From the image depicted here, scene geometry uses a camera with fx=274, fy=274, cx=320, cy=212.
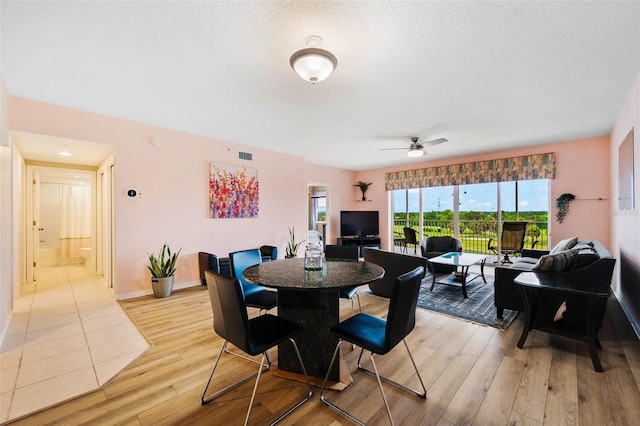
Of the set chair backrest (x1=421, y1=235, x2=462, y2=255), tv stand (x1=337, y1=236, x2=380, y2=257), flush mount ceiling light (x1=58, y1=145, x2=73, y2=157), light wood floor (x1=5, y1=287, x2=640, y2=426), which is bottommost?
light wood floor (x1=5, y1=287, x2=640, y2=426)

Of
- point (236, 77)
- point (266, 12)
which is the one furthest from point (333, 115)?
point (266, 12)

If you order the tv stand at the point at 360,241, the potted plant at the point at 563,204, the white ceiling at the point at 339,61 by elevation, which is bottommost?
the tv stand at the point at 360,241

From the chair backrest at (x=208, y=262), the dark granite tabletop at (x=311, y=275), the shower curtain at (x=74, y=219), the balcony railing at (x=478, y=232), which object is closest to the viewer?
the dark granite tabletop at (x=311, y=275)

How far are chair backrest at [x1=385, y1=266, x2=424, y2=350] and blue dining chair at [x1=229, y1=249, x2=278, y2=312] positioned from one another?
1.07 m

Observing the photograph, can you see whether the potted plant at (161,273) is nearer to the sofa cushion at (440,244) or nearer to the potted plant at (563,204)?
the sofa cushion at (440,244)

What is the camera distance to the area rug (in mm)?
3059

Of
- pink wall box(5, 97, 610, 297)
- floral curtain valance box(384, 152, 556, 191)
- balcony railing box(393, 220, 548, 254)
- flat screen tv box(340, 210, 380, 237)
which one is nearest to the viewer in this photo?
pink wall box(5, 97, 610, 297)

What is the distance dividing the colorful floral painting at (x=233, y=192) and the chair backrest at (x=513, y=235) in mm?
5002

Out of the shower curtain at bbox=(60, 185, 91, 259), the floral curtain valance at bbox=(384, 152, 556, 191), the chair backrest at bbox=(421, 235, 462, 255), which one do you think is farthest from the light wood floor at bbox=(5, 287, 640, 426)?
the shower curtain at bbox=(60, 185, 91, 259)

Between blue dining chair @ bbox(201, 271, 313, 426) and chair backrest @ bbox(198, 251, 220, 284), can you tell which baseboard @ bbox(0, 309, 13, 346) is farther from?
blue dining chair @ bbox(201, 271, 313, 426)

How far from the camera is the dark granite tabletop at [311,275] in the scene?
158 centimetres

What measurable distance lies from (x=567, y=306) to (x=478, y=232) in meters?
4.18

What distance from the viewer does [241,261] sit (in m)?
2.60

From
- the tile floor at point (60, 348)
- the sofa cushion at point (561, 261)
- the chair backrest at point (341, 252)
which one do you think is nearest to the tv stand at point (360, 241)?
the chair backrest at point (341, 252)
